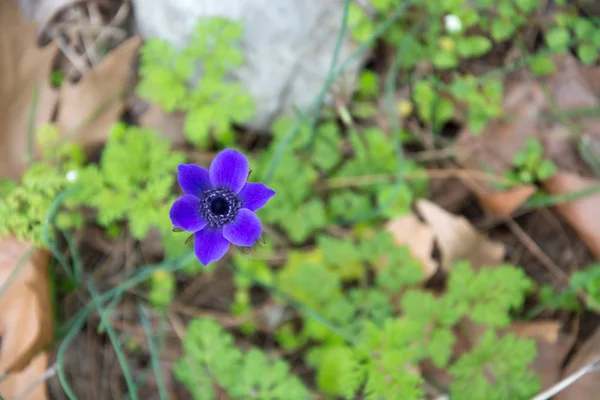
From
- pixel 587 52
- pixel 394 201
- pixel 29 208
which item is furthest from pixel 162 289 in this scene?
pixel 587 52

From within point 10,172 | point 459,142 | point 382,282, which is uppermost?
point 10,172

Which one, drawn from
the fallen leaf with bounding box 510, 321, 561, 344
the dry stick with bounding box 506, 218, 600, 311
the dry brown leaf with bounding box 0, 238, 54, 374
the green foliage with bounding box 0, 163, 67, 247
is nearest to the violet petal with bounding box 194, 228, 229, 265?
the green foliage with bounding box 0, 163, 67, 247

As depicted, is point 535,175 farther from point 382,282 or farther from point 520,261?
point 382,282

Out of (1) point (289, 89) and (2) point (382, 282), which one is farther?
(1) point (289, 89)

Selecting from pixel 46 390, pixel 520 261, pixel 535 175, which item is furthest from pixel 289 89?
pixel 46 390

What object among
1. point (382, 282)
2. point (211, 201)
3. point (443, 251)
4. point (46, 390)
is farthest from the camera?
point (443, 251)

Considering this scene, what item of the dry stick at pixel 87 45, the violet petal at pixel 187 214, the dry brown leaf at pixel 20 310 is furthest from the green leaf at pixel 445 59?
the dry brown leaf at pixel 20 310

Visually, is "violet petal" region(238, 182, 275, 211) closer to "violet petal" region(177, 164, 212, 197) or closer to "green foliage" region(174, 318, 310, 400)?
"violet petal" region(177, 164, 212, 197)
